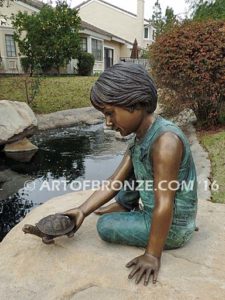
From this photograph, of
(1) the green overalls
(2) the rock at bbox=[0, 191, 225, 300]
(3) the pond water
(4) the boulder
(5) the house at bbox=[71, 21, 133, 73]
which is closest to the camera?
(2) the rock at bbox=[0, 191, 225, 300]

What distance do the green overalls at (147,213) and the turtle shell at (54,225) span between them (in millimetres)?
222

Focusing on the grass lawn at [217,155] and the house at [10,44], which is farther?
the house at [10,44]

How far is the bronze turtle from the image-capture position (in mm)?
2084

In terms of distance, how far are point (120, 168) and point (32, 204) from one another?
2471 millimetres

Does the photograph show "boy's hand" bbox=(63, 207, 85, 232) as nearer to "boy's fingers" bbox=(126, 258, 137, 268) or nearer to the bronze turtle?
the bronze turtle

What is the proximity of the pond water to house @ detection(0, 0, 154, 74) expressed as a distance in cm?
Result: 1309

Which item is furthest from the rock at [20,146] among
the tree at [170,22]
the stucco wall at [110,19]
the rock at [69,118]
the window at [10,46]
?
the stucco wall at [110,19]

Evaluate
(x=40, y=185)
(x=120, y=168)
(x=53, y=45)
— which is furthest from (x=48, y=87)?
(x=120, y=168)

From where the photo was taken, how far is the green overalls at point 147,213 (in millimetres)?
2012

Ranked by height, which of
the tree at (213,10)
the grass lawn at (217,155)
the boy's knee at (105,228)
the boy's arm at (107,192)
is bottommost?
the grass lawn at (217,155)

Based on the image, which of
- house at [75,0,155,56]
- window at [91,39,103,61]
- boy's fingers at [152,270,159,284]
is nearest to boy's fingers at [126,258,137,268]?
boy's fingers at [152,270,159,284]

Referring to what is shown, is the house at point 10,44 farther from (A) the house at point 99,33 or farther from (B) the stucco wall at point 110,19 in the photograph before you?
(B) the stucco wall at point 110,19

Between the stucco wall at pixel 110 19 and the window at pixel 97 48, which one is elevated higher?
the stucco wall at pixel 110 19

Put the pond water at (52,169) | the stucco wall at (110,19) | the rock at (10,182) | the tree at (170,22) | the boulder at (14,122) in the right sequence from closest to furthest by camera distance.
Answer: the pond water at (52,169) → the rock at (10,182) → the boulder at (14,122) → the tree at (170,22) → the stucco wall at (110,19)
